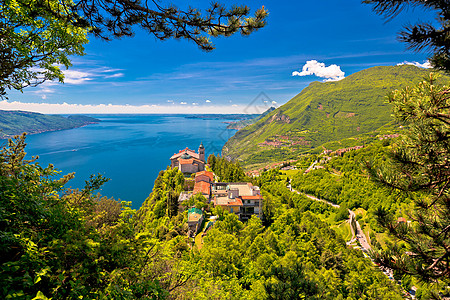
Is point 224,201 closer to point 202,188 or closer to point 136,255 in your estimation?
point 202,188

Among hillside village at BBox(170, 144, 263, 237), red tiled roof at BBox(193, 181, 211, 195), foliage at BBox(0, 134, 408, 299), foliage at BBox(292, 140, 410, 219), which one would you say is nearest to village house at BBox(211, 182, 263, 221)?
hillside village at BBox(170, 144, 263, 237)

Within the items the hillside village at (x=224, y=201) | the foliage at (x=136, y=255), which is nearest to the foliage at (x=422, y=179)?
the foliage at (x=136, y=255)

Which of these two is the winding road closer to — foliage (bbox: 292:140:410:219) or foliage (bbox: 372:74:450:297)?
foliage (bbox: 292:140:410:219)

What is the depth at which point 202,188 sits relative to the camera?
31.4 metres

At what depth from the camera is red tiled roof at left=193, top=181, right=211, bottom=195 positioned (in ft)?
98.6

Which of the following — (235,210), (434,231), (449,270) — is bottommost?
(235,210)

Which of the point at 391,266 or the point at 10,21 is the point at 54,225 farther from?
the point at 391,266

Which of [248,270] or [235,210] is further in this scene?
[235,210]

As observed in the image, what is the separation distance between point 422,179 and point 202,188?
2868 cm

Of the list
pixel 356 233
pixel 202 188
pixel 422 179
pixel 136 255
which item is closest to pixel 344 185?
pixel 356 233

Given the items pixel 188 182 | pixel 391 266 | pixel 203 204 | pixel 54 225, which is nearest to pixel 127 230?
pixel 54 225

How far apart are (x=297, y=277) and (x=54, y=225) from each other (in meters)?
14.1

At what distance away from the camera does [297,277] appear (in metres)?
13.0

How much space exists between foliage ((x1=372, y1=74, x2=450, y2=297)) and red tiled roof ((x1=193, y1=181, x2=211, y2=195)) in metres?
26.1
